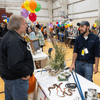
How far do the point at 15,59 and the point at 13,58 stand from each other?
2cm

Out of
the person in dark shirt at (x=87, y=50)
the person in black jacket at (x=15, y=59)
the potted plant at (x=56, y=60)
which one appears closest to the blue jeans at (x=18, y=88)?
the person in black jacket at (x=15, y=59)

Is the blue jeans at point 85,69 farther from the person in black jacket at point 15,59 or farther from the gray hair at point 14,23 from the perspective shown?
the gray hair at point 14,23

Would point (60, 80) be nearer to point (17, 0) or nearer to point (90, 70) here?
point (90, 70)

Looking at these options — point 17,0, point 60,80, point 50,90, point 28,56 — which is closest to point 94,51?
Result: point 60,80

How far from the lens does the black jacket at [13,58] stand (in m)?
0.96

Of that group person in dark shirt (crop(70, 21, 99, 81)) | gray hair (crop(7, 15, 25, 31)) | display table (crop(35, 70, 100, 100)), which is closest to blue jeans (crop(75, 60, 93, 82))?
person in dark shirt (crop(70, 21, 99, 81))

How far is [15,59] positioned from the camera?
0.96 meters

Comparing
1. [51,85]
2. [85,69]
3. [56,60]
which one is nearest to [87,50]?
[85,69]

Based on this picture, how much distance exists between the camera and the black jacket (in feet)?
3.15

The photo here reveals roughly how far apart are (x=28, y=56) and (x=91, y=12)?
1056 centimetres

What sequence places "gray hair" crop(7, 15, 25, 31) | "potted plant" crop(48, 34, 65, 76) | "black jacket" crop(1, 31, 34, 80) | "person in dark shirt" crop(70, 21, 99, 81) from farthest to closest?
"person in dark shirt" crop(70, 21, 99, 81), "potted plant" crop(48, 34, 65, 76), "gray hair" crop(7, 15, 25, 31), "black jacket" crop(1, 31, 34, 80)

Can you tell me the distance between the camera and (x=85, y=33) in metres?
1.75

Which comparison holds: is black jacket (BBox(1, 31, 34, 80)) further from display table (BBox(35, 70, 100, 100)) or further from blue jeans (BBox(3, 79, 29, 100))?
display table (BBox(35, 70, 100, 100))

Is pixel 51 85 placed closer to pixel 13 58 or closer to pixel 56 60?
pixel 56 60
